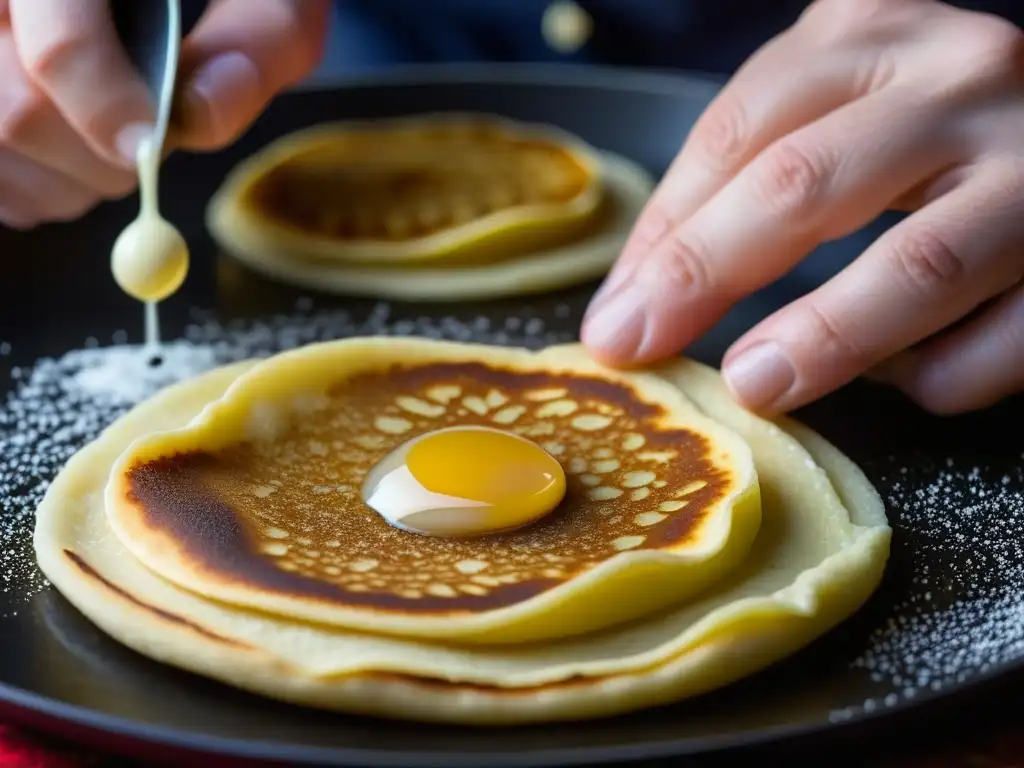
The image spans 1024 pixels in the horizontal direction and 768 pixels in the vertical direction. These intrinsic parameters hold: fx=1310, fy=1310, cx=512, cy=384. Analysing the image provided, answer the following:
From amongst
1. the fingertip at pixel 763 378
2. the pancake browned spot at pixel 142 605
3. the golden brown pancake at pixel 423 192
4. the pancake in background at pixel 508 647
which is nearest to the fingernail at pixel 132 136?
the golden brown pancake at pixel 423 192

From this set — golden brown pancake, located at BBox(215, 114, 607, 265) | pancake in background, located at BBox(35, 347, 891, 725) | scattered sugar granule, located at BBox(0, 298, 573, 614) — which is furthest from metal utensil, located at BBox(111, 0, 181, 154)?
pancake in background, located at BBox(35, 347, 891, 725)

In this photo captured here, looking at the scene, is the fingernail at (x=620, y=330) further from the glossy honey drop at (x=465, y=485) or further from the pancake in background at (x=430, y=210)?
the pancake in background at (x=430, y=210)

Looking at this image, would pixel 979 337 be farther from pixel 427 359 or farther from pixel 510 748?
pixel 510 748

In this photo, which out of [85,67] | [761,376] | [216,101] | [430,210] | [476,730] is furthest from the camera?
[430,210]

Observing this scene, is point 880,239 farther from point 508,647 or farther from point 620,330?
point 508,647

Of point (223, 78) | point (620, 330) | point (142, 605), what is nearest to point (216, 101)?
point (223, 78)

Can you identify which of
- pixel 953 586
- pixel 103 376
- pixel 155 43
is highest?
pixel 155 43
